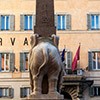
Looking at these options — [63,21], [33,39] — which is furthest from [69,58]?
[33,39]

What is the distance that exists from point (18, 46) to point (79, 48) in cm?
477

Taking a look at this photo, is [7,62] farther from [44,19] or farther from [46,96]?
[46,96]

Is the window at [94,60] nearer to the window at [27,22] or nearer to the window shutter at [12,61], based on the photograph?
the window at [27,22]

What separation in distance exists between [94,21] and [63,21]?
7.68 ft

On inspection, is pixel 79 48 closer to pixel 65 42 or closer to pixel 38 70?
pixel 65 42

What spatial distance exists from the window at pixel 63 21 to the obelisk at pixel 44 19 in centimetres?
2270

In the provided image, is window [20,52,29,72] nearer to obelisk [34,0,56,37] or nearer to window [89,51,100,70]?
window [89,51,100,70]

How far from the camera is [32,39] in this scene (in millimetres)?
15148

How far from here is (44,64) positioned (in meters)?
14.7

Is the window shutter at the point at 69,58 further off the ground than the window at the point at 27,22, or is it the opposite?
the window at the point at 27,22

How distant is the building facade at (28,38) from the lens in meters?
37.8

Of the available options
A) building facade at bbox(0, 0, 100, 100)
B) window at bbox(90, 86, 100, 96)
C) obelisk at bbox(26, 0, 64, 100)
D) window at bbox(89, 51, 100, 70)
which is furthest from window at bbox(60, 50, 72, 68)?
obelisk at bbox(26, 0, 64, 100)

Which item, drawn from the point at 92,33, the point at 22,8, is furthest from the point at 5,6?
the point at 92,33

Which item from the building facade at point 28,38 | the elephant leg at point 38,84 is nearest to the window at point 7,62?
the building facade at point 28,38
